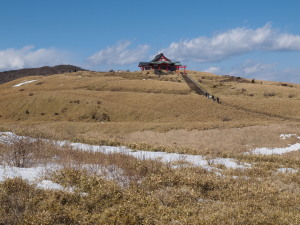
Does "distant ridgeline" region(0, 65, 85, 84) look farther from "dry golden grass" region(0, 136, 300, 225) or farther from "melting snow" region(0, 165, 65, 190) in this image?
"dry golden grass" region(0, 136, 300, 225)

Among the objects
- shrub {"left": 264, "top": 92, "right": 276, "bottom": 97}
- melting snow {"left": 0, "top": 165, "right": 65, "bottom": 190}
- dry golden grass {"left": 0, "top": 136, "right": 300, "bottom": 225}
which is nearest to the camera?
dry golden grass {"left": 0, "top": 136, "right": 300, "bottom": 225}

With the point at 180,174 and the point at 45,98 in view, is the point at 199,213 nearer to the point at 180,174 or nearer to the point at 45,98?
the point at 180,174

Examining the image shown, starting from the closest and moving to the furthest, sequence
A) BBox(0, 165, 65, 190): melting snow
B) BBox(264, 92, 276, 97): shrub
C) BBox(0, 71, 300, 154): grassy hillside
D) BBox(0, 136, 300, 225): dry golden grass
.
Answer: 1. BBox(0, 136, 300, 225): dry golden grass
2. BBox(0, 165, 65, 190): melting snow
3. BBox(0, 71, 300, 154): grassy hillside
4. BBox(264, 92, 276, 97): shrub

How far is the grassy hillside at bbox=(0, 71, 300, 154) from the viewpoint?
41594 millimetres

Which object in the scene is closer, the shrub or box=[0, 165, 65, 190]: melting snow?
box=[0, 165, 65, 190]: melting snow

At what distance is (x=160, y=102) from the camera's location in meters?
61.6

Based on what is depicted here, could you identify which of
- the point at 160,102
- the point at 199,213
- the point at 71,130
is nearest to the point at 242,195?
the point at 199,213

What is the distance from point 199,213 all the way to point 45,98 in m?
62.0

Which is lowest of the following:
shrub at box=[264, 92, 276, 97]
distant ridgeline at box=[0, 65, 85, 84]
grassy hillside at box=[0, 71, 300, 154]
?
grassy hillside at box=[0, 71, 300, 154]

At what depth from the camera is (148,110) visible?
57.0 metres

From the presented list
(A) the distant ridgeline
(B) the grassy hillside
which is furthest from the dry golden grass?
(A) the distant ridgeline

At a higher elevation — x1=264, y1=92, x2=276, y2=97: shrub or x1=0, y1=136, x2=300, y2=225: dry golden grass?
x1=264, y1=92, x2=276, y2=97: shrub

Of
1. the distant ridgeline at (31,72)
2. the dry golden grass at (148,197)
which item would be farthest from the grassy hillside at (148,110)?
the distant ridgeline at (31,72)

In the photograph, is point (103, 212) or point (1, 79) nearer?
point (103, 212)
